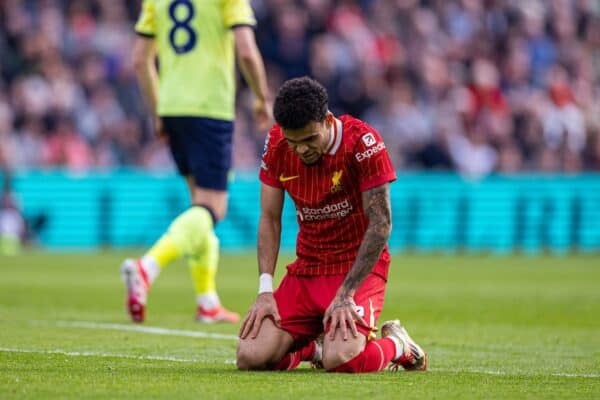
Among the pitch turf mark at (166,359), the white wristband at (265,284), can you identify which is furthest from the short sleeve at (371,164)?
the pitch turf mark at (166,359)

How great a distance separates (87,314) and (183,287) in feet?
11.2

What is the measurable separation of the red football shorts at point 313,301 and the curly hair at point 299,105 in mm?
925

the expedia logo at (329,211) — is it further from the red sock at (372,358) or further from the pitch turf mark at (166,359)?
the pitch turf mark at (166,359)

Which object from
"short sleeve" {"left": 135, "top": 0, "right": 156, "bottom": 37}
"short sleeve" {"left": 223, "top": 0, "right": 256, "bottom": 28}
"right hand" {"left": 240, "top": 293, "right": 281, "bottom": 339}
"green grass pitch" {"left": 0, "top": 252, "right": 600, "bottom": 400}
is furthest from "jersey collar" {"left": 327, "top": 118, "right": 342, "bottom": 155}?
"short sleeve" {"left": 135, "top": 0, "right": 156, "bottom": 37}

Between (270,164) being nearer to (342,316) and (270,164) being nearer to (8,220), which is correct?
(342,316)

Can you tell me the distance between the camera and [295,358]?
6992mm

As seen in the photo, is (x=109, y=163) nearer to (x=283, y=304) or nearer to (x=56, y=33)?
(x=56, y=33)

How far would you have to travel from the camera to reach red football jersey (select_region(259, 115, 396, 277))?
6824 mm

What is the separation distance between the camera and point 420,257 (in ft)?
61.3

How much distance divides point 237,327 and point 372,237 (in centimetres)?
274

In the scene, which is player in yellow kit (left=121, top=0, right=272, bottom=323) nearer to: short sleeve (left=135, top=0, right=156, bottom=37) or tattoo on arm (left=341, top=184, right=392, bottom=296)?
short sleeve (left=135, top=0, right=156, bottom=37)

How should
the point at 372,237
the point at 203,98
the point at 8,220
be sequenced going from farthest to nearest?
the point at 8,220 < the point at 203,98 < the point at 372,237

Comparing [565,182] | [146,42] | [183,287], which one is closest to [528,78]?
[565,182]

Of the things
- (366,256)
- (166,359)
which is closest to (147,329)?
(166,359)
